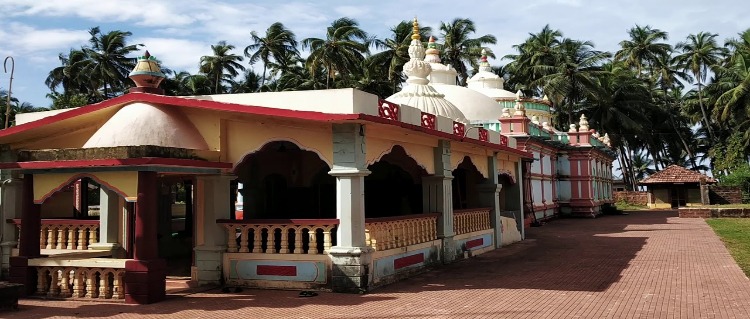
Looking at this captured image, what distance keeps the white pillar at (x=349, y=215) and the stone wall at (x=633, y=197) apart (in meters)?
43.4

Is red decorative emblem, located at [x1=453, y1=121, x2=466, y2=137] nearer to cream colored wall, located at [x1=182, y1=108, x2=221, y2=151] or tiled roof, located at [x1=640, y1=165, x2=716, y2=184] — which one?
cream colored wall, located at [x1=182, y1=108, x2=221, y2=151]

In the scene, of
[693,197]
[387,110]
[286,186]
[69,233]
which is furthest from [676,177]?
[69,233]

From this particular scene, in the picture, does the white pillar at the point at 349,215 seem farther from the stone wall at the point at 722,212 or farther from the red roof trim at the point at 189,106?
the stone wall at the point at 722,212

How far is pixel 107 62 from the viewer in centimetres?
5188

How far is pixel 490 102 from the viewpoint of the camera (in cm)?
3108

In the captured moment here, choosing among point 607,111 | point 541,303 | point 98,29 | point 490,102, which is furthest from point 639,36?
point 541,303

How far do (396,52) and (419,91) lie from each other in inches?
1049

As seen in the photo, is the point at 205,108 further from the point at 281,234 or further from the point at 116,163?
the point at 281,234

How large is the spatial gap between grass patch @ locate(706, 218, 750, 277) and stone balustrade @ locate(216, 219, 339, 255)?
7732 millimetres

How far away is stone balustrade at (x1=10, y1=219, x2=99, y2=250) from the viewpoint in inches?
504

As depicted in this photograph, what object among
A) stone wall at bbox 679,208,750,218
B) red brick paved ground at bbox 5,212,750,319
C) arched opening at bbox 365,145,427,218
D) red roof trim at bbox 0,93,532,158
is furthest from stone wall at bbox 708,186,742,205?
red roof trim at bbox 0,93,532,158

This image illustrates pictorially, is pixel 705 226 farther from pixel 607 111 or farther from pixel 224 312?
pixel 607 111

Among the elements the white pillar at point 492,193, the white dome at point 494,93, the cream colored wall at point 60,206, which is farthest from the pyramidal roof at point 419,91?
the white dome at point 494,93

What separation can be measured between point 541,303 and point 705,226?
63.8 ft
